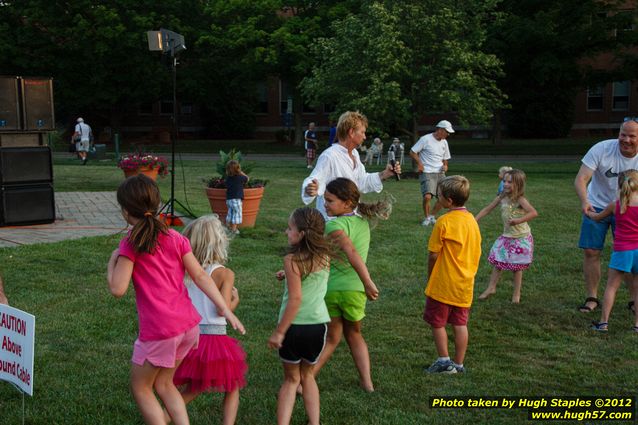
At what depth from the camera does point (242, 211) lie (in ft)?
37.2

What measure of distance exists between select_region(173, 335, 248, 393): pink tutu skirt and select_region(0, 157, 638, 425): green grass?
489 mm

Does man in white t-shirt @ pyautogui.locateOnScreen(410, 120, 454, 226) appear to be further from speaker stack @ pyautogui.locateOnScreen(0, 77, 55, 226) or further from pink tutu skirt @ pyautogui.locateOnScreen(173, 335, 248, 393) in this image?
pink tutu skirt @ pyautogui.locateOnScreen(173, 335, 248, 393)

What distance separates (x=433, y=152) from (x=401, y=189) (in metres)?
6.00

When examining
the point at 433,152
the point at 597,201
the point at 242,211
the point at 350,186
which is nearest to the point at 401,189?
the point at 433,152

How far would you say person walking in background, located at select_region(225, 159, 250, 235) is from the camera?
10.8 meters

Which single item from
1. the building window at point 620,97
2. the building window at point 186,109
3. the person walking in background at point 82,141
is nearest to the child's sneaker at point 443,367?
the person walking in background at point 82,141

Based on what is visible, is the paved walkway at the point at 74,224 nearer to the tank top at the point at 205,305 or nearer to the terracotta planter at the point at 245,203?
the terracotta planter at the point at 245,203

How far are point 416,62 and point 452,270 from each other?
66.2 ft

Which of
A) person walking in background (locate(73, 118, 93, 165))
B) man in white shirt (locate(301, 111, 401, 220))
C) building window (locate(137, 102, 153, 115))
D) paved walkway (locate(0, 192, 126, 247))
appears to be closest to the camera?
man in white shirt (locate(301, 111, 401, 220))

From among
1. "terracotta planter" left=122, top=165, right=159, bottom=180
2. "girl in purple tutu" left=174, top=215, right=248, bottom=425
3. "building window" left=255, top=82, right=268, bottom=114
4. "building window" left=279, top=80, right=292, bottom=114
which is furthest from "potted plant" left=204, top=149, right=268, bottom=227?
"building window" left=255, top=82, right=268, bottom=114

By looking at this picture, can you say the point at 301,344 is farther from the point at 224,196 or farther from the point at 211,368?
the point at 224,196

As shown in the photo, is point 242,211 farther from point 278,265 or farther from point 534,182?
point 534,182

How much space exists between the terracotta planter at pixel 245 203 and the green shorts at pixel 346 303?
702 cm

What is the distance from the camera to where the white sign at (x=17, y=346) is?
3.76m
